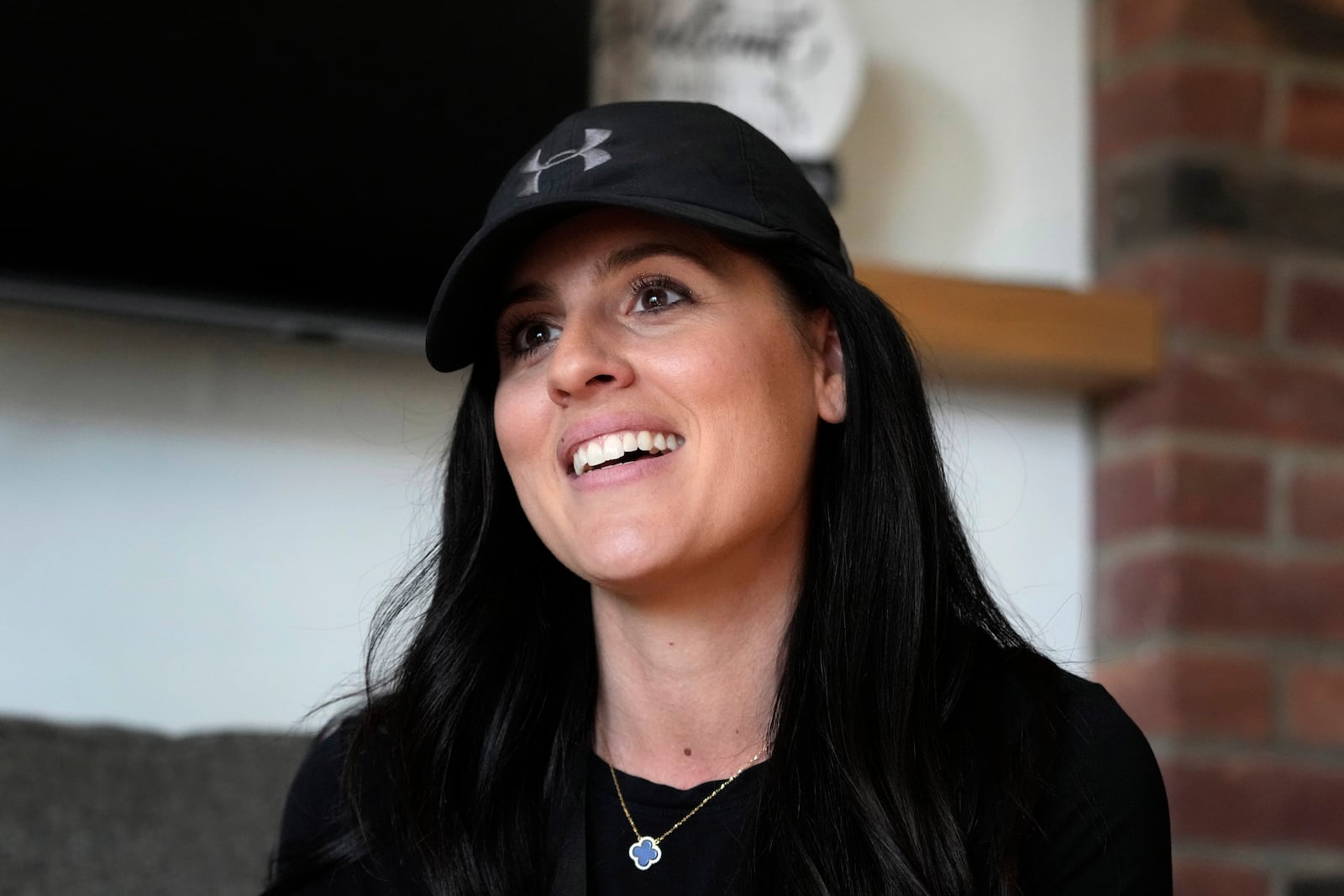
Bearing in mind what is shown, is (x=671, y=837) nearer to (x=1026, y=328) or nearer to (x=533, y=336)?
(x=533, y=336)

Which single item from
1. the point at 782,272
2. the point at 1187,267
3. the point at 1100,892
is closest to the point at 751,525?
the point at 782,272

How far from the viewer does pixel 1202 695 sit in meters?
1.90

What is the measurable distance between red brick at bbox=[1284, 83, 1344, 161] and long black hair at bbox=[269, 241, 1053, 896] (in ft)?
3.41

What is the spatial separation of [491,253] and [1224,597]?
1.15m

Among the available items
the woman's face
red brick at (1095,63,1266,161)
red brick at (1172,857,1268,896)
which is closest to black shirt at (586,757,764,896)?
the woman's face

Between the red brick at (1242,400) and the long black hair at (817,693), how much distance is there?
737 millimetres

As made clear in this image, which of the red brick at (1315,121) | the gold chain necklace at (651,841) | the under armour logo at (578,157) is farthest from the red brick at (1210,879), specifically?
the under armour logo at (578,157)

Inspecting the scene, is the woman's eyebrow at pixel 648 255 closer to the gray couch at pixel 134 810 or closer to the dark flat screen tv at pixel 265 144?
the dark flat screen tv at pixel 265 144

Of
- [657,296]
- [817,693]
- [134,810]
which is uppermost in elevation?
[657,296]

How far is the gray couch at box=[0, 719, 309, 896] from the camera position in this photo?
1392mm

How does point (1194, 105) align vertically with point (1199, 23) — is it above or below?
below

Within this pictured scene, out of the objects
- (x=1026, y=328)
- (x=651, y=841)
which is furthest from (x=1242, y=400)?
(x=651, y=841)

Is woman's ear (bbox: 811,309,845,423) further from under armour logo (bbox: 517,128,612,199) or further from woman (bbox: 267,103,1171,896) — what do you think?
under armour logo (bbox: 517,128,612,199)

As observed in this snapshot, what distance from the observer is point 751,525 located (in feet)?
4.09
